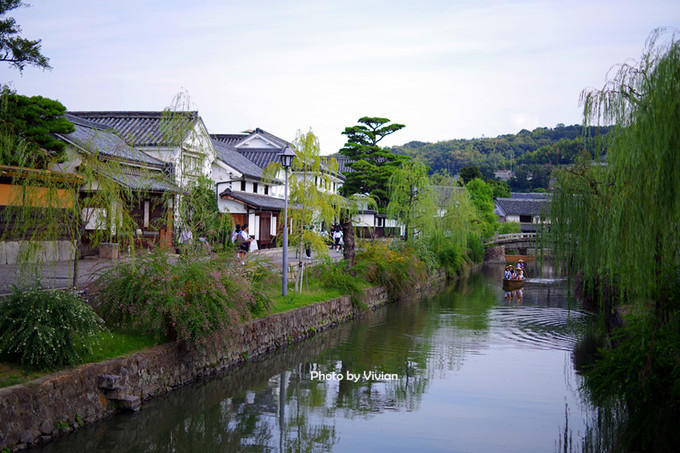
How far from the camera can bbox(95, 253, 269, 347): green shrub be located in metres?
11.0

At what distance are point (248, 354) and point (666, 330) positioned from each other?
29.7 ft

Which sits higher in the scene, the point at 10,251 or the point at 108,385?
the point at 10,251

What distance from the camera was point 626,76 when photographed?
9.27 m

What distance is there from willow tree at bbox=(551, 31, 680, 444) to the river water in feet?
6.44

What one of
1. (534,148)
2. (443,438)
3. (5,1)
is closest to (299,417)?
(443,438)

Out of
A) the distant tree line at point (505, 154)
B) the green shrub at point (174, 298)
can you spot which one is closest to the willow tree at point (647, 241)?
the green shrub at point (174, 298)

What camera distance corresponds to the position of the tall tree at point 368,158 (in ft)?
132

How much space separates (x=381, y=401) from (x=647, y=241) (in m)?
6.38

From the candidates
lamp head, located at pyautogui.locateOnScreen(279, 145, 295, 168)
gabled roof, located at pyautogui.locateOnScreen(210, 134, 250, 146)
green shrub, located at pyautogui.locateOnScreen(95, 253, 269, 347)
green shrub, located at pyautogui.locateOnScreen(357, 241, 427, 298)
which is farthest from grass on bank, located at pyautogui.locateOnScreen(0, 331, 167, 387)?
gabled roof, located at pyautogui.locateOnScreen(210, 134, 250, 146)

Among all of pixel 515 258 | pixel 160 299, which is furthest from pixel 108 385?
pixel 515 258

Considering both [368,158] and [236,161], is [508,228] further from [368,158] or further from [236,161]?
[236,161]

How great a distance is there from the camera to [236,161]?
117 feet

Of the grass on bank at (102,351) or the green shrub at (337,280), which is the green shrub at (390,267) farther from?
the grass on bank at (102,351)

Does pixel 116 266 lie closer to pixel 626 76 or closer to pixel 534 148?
pixel 626 76
